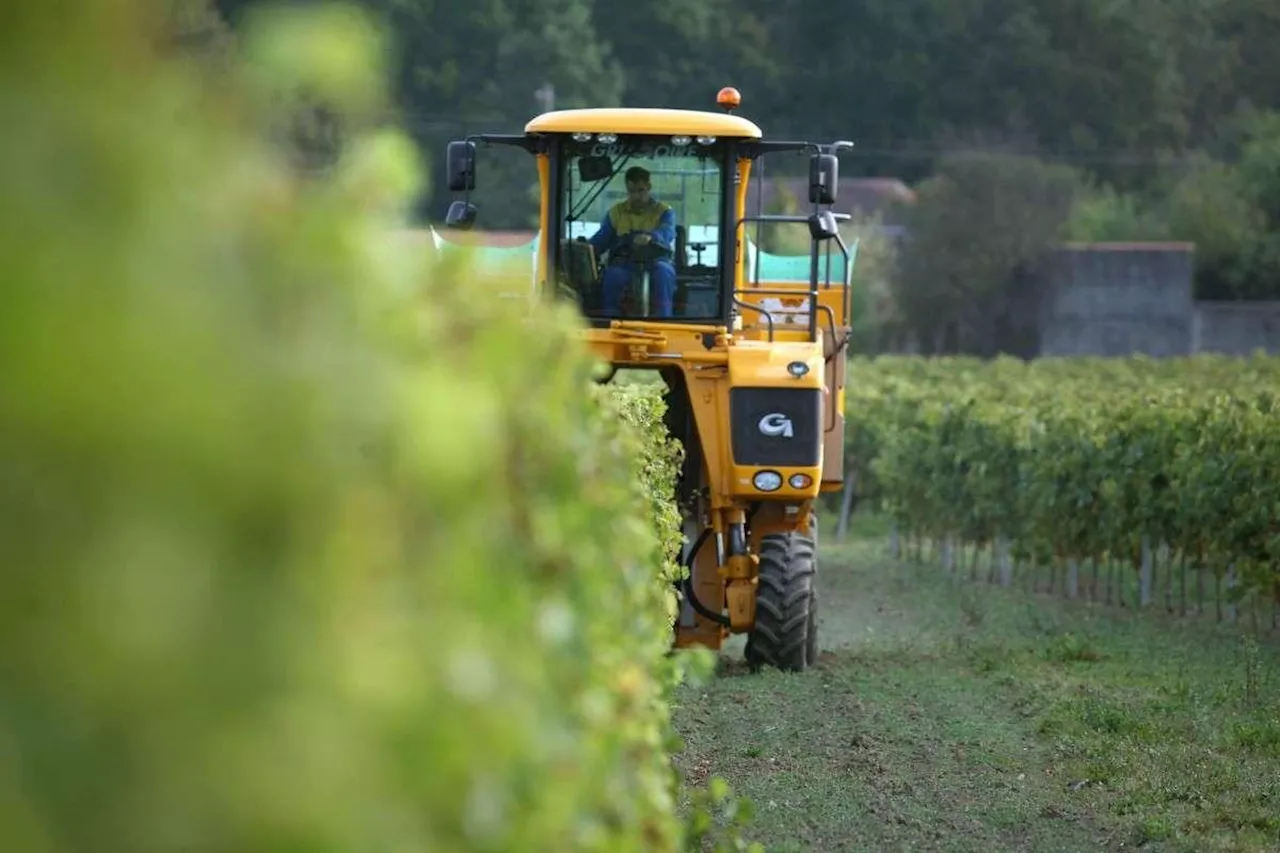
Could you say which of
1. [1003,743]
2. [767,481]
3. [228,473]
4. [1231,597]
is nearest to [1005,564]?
[1231,597]

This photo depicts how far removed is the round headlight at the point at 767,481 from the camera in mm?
12062

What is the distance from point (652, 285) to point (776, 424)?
1.16 meters

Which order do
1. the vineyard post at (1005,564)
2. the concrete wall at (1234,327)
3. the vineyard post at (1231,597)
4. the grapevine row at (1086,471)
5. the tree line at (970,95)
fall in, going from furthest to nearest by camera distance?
1. the tree line at (970,95)
2. the concrete wall at (1234,327)
3. the vineyard post at (1005,564)
4. the grapevine row at (1086,471)
5. the vineyard post at (1231,597)

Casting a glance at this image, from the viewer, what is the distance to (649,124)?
12.3 metres

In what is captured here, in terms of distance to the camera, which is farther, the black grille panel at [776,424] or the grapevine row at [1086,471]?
the grapevine row at [1086,471]

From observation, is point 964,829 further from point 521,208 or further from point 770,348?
point 521,208

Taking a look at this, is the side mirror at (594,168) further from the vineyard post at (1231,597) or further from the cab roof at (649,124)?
the vineyard post at (1231,597)

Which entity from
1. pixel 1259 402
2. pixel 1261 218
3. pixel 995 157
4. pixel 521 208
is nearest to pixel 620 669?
pixel 1259 402

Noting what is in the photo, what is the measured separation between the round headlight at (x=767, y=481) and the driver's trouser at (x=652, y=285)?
1.12 m

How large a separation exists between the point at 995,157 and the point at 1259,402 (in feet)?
158

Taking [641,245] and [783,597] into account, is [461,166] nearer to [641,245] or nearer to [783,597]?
[641,245]

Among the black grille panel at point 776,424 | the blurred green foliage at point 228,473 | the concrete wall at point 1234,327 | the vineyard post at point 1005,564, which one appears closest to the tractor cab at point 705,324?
the black grille panel at point 776,424

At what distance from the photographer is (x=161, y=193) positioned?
2.07 metres

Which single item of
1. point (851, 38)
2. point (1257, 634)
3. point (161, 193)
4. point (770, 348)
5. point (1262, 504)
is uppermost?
point (851, 38)
